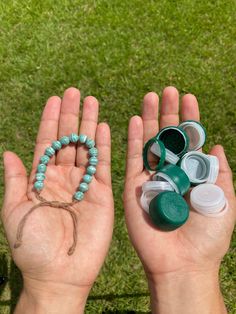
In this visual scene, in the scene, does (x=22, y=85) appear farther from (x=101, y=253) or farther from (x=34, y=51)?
(x=101, y=253)

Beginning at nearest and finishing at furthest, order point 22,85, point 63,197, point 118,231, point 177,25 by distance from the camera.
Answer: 1. point 63,197
2. point 118,231
3. point 22,85
4. point 177,25

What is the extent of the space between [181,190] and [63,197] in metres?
0.86

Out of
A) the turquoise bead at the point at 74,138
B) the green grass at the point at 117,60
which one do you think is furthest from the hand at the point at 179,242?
the green grass at the point at 117,60

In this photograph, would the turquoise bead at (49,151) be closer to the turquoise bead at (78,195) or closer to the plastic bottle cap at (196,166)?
the turquoise bead at (78,195)

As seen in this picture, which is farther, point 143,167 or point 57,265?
point 143,167

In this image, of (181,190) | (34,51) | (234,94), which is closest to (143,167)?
(181,190)

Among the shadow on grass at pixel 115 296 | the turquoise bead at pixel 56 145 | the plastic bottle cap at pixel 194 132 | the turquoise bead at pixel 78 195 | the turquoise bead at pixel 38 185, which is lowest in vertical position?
the shadow on grass at pixel 115 296

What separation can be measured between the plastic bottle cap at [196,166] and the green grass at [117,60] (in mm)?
1292

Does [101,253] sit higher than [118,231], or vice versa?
[118,231]

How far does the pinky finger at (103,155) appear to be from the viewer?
3.19 metres

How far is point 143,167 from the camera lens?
333cm

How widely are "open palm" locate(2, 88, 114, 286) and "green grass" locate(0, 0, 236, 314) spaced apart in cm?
141

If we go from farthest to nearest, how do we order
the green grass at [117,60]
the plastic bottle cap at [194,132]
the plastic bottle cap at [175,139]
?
1. the green grass at [117,60]
2. the plastic bottle cap at [194,132]
3. the plastic bottle cap at [175,139]

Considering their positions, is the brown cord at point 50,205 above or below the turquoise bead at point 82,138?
below
